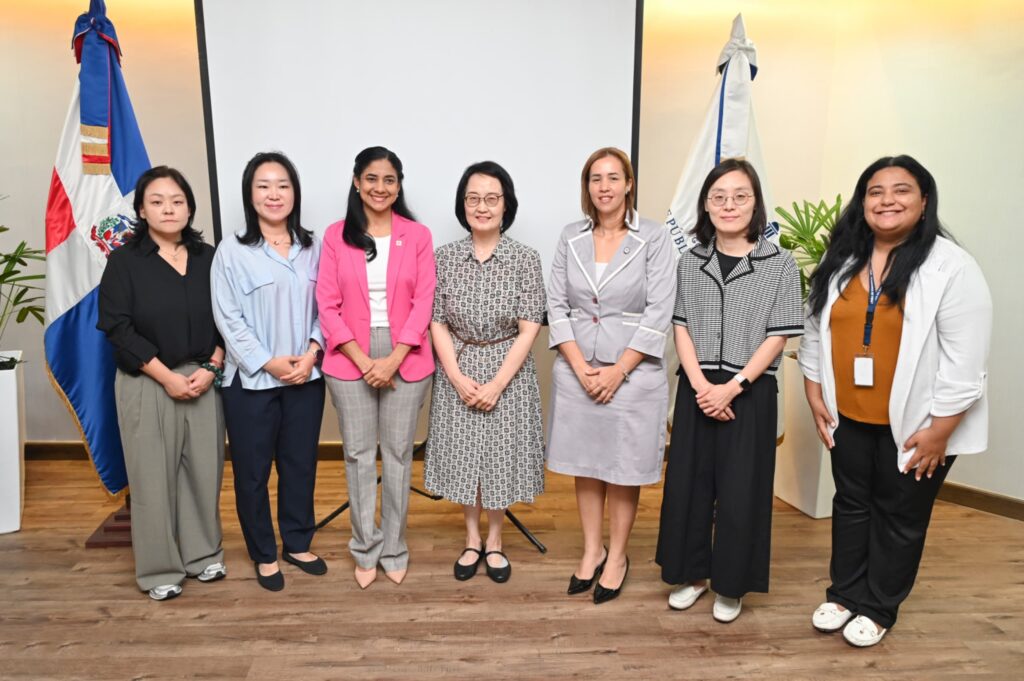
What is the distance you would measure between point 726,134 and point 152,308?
2500mm

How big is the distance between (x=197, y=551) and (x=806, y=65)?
404 cm

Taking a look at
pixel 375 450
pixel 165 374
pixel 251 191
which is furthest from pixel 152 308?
pixel 375 450

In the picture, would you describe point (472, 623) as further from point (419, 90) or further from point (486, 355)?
point (419, 90)

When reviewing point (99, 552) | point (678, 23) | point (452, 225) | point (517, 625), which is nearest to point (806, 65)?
point (678, 23)

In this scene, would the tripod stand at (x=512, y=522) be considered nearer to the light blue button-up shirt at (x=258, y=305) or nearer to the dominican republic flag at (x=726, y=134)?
the light blue button-up shirt at (x=258, y=305)

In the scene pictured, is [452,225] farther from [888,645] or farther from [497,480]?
[888,645]

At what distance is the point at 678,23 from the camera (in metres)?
4.06

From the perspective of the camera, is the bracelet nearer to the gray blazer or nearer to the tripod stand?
the tripod stand

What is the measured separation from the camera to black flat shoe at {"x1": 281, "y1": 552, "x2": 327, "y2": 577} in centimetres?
275

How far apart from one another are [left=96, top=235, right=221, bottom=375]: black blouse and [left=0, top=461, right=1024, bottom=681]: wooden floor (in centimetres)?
90

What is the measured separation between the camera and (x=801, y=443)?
3.45 metres

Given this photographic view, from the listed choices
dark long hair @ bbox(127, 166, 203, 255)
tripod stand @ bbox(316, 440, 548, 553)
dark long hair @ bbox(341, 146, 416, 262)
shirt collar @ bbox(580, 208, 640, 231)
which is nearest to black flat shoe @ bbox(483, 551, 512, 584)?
tripod stand @ bbox(316, 440, 548, 553)

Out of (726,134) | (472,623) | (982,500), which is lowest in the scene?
(472,623)

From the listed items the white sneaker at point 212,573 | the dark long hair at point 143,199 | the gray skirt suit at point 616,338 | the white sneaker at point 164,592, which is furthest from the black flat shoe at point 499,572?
the dark long hair at point 143,199
